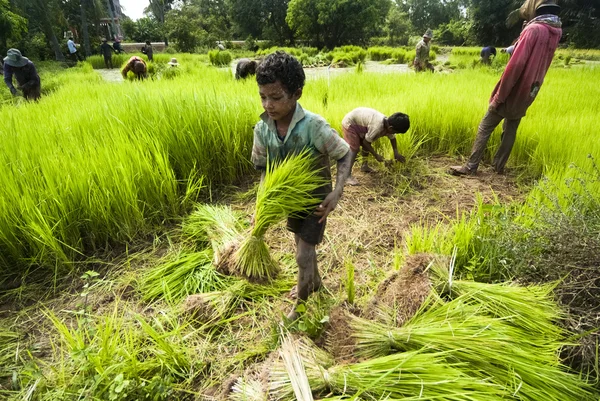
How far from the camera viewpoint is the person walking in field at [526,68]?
2.67 m

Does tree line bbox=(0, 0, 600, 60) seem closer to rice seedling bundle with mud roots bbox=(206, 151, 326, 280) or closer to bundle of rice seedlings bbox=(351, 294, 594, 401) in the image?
rice seedling bundle with mud roots bbox=(206, 151, 326, 280)

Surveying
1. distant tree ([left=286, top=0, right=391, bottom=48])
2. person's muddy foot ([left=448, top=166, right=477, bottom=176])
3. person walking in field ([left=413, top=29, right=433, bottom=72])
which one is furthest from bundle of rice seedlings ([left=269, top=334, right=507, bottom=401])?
distant tree ([left=286, top=0, right=391, bottom=48])

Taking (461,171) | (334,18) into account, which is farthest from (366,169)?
(334,18)

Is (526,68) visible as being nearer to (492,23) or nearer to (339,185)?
(339,185)

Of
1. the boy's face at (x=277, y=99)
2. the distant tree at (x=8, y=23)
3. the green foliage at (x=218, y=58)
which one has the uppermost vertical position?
the distant tree at (x=8, y=23)

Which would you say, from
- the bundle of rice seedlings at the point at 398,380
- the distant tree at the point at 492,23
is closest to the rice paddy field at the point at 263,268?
the bundle of rice seedlings at the point at 398,380

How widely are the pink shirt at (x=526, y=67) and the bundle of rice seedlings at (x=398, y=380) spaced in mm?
2749

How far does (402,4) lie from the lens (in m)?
54.8

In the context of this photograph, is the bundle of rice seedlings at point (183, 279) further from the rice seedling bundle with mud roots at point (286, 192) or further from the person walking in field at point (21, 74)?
the person walking in field at point (21, 74)

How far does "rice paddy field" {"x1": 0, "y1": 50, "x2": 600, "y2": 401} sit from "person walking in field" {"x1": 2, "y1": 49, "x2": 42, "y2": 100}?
3418mm

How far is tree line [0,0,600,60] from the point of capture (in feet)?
65.0

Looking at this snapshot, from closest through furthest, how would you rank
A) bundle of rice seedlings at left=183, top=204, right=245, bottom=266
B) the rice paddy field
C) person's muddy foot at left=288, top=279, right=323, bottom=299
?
the rice paddy field → person's muddy foot at left=288, top=279, right=323, bottom=299 → bundle of rice seedlings at left=183, top=204, right=245, bottom=266

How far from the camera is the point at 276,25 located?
2952 cm

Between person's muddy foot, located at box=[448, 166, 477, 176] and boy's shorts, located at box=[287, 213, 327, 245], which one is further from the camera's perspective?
person's muddy foot, located at box=[448, 166, 477, 176]
